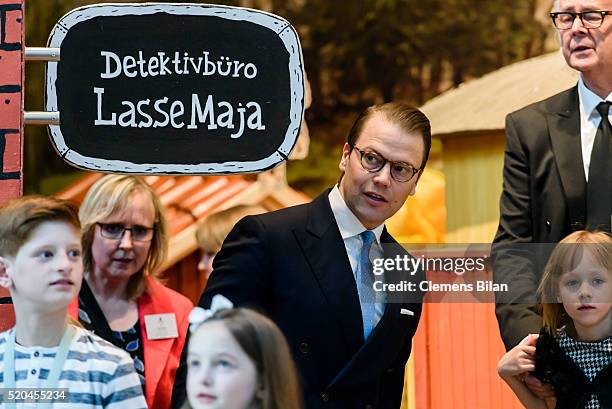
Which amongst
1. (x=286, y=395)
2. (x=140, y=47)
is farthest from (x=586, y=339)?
(x=140, y=47)

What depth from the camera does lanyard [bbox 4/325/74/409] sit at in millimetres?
2756

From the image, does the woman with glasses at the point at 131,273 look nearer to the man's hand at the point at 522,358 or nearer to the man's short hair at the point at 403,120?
the man's short hair at the point at 403,120

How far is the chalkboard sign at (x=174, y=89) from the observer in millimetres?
3072

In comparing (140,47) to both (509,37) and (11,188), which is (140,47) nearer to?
(11,188)

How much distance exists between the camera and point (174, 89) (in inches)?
122

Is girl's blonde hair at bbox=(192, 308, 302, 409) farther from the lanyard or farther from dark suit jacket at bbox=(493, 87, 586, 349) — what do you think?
dark suit jacket at bbox=(493, 87, 586, 349)

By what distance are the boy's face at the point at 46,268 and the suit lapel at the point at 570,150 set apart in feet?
4.14

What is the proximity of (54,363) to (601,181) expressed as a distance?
56.6 inches

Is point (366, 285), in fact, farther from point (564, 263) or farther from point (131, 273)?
point (131, 273)

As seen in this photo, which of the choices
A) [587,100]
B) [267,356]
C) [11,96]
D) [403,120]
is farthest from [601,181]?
[11,96]

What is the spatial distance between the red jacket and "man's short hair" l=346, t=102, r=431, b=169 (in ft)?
2.48

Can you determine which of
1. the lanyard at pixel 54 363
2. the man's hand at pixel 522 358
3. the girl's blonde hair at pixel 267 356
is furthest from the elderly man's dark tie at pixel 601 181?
the lanyard at pixel 54 363

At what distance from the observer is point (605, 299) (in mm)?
3029

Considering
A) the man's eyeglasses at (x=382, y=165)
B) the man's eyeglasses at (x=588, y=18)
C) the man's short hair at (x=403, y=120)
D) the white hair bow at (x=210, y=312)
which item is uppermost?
the man's eyeglasses at (x=588, y=18)
